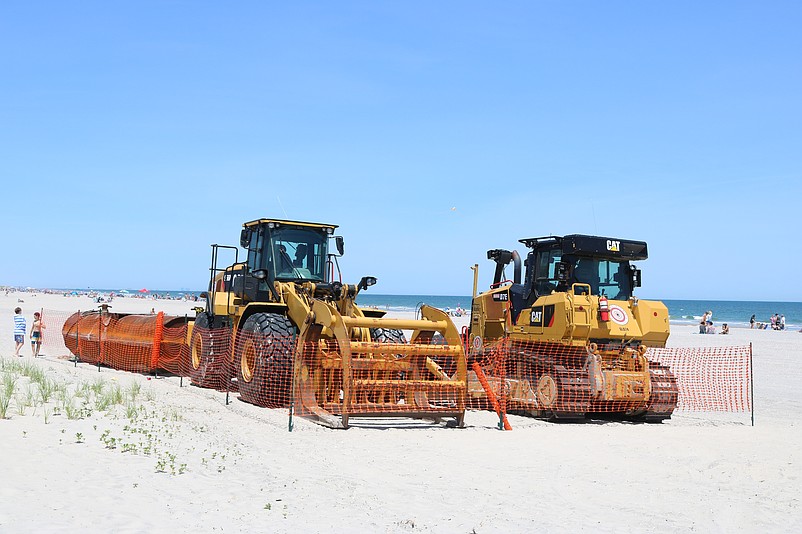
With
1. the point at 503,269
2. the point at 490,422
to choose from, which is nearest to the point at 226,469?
the point at 490,422

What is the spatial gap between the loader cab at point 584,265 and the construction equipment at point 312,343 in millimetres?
2508

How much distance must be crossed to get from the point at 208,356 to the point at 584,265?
6959 mm

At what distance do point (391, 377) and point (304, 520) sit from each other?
5.60 m

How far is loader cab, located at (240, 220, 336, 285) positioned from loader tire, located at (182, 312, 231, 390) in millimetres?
1501

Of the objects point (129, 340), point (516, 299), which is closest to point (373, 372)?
point (516, 299)

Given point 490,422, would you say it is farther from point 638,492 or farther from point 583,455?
point 638,492

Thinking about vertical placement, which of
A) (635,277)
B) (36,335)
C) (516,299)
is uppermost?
(635,277)

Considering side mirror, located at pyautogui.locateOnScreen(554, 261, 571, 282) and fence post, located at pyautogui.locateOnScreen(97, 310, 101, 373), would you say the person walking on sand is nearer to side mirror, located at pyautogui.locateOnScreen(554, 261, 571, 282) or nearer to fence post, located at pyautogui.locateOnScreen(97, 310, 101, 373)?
fence post, located at pyautogui.locateOnScreen(97, 310, 101, 373)

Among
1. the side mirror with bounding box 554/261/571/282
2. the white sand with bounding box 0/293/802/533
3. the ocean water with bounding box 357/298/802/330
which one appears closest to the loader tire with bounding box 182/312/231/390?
the white sand with bounding box 0/293/802/533

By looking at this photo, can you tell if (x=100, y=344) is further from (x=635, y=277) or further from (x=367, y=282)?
(x=635, y=277)

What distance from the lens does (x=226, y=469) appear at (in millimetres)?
7309

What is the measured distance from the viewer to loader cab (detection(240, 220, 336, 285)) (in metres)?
13.8

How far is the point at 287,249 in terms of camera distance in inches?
551

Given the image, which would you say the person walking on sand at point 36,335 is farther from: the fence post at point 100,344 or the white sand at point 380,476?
the white sand at point 380,476
